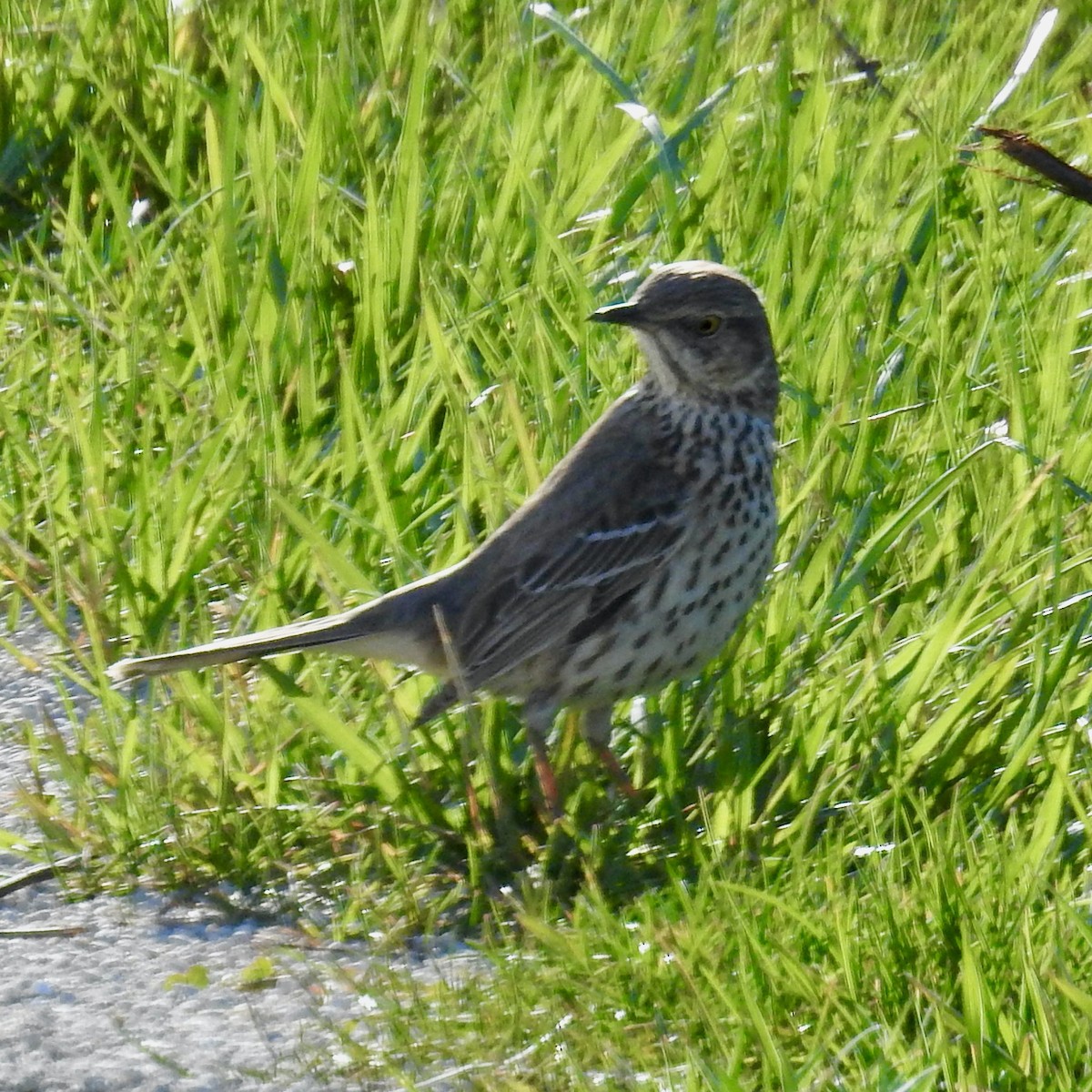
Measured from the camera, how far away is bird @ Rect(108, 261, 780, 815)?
4.41 metres

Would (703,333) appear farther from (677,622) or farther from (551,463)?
(677,622)

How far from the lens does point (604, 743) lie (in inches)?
174

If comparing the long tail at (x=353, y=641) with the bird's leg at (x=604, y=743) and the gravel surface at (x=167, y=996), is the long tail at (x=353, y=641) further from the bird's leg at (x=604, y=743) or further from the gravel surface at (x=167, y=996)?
the gravel surface at (x=167, y=996)

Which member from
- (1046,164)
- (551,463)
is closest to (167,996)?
(551,463)

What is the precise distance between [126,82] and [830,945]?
177 inches

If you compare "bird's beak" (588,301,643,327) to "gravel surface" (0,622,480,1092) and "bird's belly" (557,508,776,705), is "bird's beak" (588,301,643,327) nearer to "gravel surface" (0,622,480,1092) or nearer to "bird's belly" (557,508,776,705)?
"bird's belly" (557,508,776,705)

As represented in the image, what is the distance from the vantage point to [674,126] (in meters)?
6.19

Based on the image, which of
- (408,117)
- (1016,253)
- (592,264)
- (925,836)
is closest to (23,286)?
(408,117)

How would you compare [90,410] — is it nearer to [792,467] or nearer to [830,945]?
[792,467]

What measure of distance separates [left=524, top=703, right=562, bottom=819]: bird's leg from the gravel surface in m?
0.41

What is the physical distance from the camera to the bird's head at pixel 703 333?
4.71 metres

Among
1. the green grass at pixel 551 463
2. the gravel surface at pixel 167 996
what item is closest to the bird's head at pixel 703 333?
the green grass at pixel 551 463

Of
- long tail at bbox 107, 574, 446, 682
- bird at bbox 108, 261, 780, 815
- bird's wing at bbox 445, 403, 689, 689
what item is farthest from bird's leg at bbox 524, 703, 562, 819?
long tail at bbox 107, 574, 446, 682

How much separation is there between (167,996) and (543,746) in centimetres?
101
